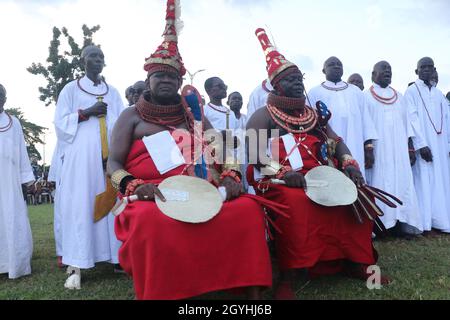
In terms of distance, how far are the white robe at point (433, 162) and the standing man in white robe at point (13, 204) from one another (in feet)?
18.6

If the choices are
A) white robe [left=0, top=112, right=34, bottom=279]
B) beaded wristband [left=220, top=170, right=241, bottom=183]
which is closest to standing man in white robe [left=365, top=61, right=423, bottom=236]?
beaded wristband [left=220, top=170, right=241, bottom=183]

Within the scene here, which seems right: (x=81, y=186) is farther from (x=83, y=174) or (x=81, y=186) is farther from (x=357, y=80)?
(x=357, y=80)

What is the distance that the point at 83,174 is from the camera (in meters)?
4.39

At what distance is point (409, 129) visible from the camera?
6.64 meters

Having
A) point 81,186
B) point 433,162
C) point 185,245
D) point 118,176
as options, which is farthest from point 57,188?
point 433,162

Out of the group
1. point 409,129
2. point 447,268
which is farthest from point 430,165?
point 447,268

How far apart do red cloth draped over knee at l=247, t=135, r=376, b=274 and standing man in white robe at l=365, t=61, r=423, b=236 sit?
262 cm

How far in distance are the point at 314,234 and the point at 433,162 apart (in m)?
4.21

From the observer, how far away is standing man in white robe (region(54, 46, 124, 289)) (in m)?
4.28

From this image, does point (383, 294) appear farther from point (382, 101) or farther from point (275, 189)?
point (382, 101)

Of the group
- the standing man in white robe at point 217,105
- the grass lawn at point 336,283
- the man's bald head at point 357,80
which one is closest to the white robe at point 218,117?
the standing man in white robe at point 217,105

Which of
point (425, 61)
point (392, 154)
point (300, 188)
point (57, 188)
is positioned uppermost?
point (425, 61)

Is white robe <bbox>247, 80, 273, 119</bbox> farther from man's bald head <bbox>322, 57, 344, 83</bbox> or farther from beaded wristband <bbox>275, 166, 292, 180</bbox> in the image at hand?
beaded wristband <bbox>275, 166, 292, 180</bbox>

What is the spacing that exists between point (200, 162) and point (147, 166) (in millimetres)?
508
